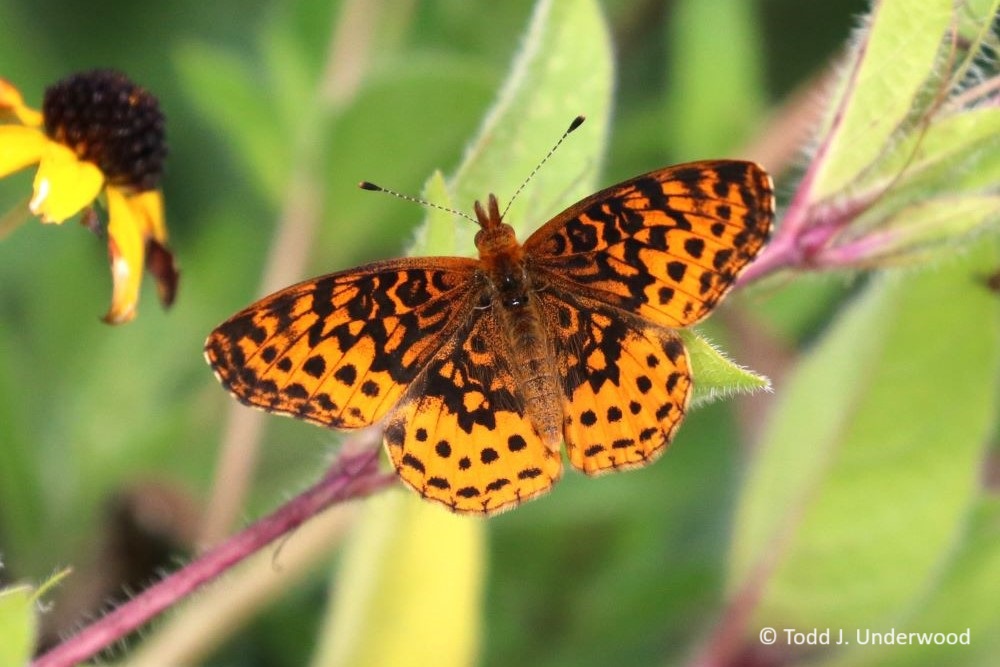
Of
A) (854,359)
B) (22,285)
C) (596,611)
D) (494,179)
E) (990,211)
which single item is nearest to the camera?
(990,211)

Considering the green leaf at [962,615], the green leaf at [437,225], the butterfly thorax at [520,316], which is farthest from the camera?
the green leaf at [962,615]

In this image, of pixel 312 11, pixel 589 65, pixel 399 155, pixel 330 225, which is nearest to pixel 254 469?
pixel 330 225

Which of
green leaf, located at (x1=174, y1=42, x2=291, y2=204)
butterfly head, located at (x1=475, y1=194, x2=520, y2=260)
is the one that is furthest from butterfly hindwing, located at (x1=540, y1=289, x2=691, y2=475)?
green leaf, located at (x1=174, y1=42, x2=291, y2=204)

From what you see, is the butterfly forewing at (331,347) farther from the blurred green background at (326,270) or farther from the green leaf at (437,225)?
the blurred green background at (326,270)

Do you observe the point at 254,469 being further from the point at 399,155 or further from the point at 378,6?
the point at 378,6

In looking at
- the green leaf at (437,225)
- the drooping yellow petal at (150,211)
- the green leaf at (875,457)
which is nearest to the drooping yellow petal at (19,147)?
the drooping yellow petal at (150,211)

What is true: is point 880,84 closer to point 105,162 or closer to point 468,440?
point 468,440
